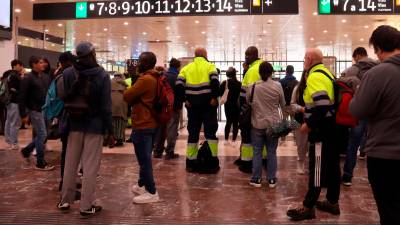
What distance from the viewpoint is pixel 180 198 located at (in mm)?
4812

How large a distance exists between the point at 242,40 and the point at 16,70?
13657 mm

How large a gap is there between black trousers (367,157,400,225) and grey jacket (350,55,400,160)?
5 centimetres

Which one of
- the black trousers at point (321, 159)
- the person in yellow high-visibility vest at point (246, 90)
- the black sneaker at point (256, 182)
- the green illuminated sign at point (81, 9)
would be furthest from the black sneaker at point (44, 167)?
the green illuminated sign at point (81, 9)

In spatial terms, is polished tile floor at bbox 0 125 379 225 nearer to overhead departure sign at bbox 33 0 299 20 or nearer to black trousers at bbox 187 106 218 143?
black trousers at bbox 187 106 218 143

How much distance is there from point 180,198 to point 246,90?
5.86ft

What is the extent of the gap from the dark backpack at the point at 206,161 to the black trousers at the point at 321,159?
231cm

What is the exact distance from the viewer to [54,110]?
474cm

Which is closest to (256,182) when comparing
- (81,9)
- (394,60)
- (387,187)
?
(387,187)

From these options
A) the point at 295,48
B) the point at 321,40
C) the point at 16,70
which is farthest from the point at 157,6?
the point at 295,48

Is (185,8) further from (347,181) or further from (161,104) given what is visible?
(347,181)

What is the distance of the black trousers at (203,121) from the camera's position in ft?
20.4

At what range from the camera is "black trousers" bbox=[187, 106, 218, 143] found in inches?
245

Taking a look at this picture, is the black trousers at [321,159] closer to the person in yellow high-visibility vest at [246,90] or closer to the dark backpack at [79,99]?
the person in yellow high-visibility vest at [246,90]

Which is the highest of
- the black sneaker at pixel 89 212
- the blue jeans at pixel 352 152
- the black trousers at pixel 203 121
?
the black trousers at pixel 203 121
